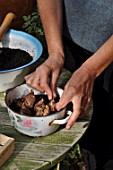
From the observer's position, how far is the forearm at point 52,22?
1568mm

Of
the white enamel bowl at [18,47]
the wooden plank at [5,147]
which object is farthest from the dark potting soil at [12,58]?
the wooden plank at [5,147]

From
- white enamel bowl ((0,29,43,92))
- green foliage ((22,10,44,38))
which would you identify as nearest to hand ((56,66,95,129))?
white enamel bowl ((0,29,43,92))

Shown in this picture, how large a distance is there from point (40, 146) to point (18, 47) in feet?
1.77

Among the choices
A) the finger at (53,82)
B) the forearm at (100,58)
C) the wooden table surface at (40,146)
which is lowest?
the wooden table surface at (40,146)

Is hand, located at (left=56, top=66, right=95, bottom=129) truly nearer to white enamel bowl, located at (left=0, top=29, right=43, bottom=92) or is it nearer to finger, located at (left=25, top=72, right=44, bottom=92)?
finger, located at (left=25, top=72, right=44, bottom=92)

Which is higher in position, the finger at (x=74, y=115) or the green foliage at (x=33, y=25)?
the finger at (x=74, y=115)

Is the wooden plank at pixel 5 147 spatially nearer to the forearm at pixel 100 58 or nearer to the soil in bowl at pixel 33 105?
the soil in bowl at pixel 33 105

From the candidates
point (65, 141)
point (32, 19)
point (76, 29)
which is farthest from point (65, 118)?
point (32, 19)

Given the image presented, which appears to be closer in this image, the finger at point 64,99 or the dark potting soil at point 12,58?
the finger at point 64,99

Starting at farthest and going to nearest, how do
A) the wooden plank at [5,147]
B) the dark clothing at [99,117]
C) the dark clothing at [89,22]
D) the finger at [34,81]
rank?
the dark clothing at [99,117] → the dark clothing at [89,22] → the finger at [34,81] → the wooden plank at [5,147]

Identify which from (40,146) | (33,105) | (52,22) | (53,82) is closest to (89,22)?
(52,22)

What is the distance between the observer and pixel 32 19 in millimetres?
2598

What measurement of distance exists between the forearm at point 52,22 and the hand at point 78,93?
0.22 m

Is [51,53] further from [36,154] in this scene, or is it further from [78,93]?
[36,154]
